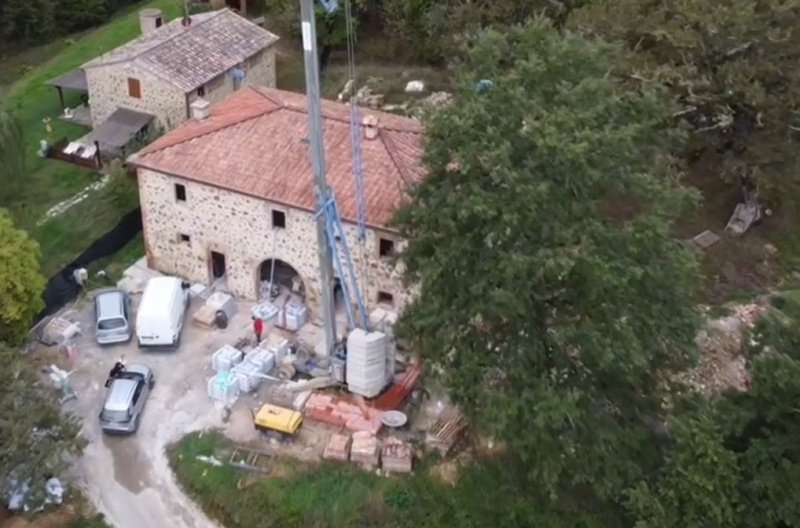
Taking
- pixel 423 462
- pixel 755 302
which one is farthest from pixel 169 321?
pixel 755 302

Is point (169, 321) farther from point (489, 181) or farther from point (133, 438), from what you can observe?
point (489, 181)

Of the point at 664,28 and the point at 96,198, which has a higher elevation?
the point at 664,28

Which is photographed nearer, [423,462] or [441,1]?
[423,462]

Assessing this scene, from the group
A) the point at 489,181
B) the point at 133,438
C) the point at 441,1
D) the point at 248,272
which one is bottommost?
the point at 133,438

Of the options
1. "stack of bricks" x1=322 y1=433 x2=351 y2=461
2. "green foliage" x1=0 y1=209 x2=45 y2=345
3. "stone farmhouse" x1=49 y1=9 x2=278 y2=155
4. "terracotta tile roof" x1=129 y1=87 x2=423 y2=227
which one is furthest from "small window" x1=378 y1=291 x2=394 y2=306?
"stone farmhouse" x1=49 y1=9 x2=278 y2=155

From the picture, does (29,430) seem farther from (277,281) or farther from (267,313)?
(277,281)

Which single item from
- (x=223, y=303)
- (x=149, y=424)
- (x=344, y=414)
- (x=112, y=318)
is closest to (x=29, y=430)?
(x=149, y=424)
